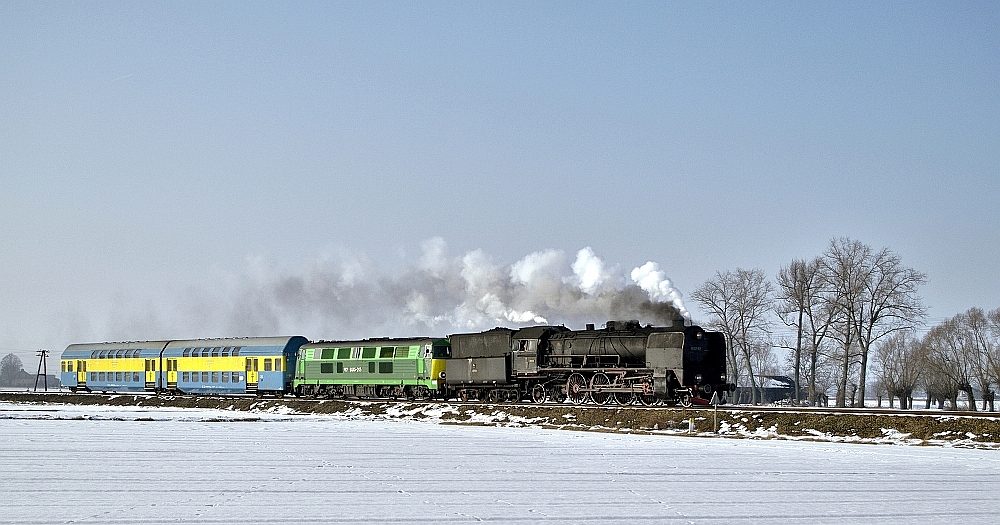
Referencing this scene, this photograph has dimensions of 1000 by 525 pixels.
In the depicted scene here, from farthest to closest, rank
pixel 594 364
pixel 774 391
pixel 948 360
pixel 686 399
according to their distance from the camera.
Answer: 1. pixel 774 391
2. pixel 948 360
3. pixel 594 364
4. pixel 686 399

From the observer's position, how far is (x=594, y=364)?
4712cm

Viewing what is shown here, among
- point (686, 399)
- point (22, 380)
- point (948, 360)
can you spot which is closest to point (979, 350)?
point (948, 360)

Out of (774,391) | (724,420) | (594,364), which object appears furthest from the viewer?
(774,391)

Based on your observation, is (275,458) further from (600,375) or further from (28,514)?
(600,375)

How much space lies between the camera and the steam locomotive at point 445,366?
147 feet

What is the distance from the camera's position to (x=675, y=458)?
25.4 meters

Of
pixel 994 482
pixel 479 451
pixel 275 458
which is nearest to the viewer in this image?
pixel 994 482

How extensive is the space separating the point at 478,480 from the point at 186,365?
55669 mm

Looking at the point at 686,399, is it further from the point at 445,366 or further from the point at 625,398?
the point at 445,366

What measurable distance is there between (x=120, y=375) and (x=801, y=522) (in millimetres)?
69160

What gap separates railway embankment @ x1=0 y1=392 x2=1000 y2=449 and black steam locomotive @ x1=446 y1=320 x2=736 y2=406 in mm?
2747

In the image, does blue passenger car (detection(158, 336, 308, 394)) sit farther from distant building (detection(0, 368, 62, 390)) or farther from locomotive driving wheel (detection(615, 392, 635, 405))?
distant building (detection(0, 368, 62, 390))

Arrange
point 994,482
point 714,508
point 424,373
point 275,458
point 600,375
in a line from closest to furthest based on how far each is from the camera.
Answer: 1. point 714,508
2. point 994,482
3. point 275,458
4. point 600,375
5. point 424,373

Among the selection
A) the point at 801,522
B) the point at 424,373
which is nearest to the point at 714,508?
the point at 801,522
